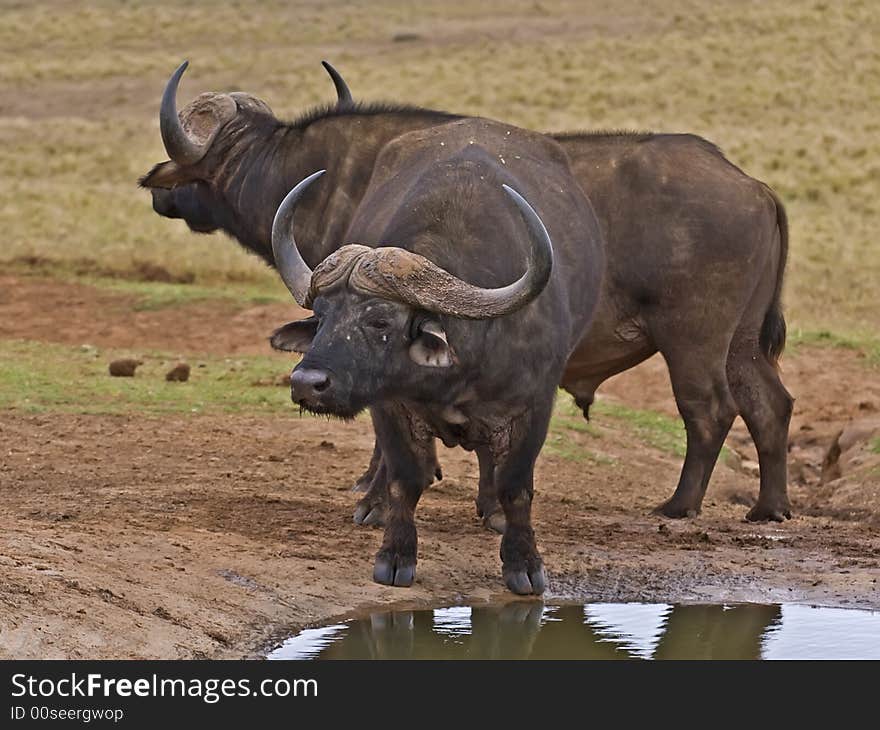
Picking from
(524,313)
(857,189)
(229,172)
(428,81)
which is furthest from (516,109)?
(524,313)

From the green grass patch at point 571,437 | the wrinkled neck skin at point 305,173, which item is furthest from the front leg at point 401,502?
the green grass patch at point 571,437

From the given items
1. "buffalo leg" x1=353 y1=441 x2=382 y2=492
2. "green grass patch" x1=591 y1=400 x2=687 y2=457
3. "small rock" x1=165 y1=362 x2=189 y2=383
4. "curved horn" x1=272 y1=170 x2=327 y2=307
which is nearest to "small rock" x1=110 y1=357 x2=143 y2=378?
"small rock" x1=165 y1=362 x2=189 y2=383

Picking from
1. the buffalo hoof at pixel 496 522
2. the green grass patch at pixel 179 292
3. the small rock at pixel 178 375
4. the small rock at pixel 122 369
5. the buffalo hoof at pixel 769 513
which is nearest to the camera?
the buffalo hoof at pixel 496 522

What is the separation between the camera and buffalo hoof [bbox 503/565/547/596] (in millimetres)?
8469

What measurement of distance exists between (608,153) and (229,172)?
8.63 feet

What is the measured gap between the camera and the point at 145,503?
10000 millimetres

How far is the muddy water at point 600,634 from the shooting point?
24.9 feet

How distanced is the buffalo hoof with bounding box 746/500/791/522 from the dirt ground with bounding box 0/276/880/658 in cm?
19

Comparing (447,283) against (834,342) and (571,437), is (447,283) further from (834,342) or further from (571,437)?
(834,342)

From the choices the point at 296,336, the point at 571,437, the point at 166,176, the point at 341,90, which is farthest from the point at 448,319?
the point at 571,437

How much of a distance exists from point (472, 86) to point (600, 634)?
1417 inches

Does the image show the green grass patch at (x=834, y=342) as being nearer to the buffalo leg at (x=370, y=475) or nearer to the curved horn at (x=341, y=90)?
the curved horn at (x=341, y=90)

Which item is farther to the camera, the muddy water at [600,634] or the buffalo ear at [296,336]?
the buffalo ear at [296,336]

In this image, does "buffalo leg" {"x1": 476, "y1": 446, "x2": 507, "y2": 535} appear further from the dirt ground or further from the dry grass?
the dry grass
